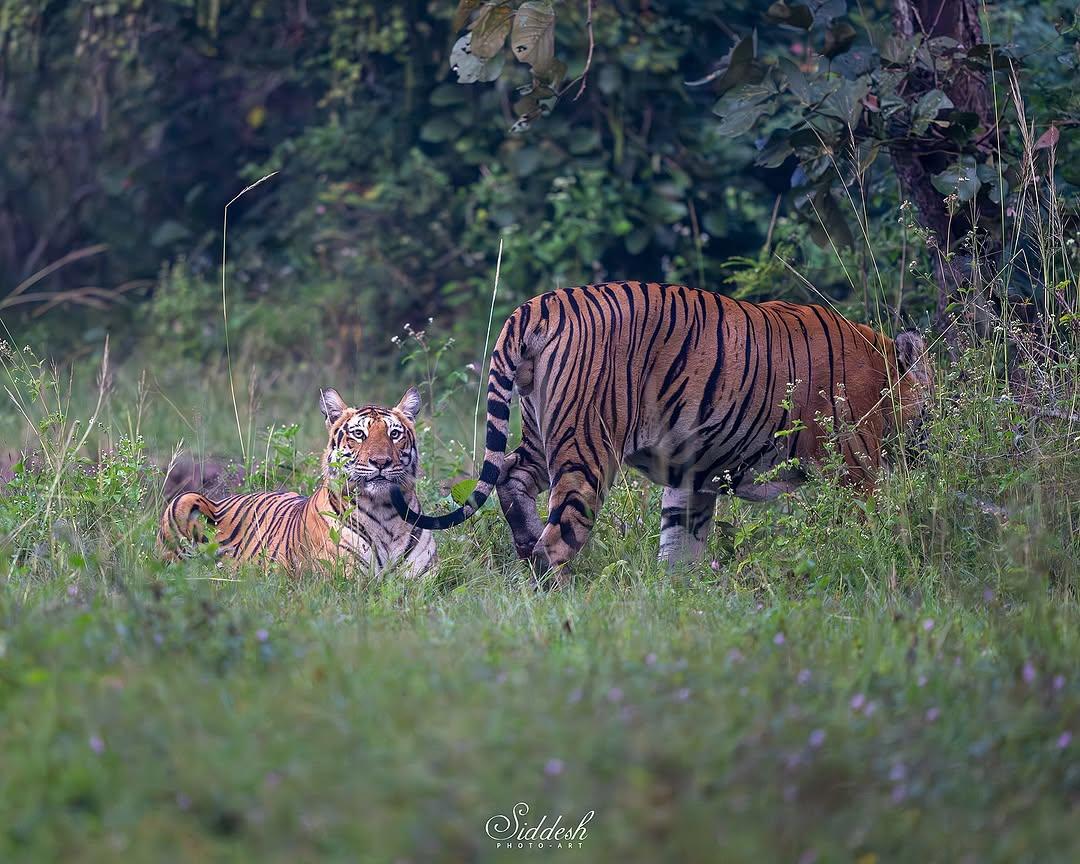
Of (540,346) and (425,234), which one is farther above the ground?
(540,346)

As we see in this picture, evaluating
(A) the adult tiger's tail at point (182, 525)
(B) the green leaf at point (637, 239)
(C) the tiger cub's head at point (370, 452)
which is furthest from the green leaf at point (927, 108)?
(B) the green leaf at point (637, 239)

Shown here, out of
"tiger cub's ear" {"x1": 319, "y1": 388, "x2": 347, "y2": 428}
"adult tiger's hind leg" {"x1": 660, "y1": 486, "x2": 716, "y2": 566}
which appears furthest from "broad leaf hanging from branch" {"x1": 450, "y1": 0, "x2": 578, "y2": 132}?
"adult tiger's hind leg" {"x1": 660, "y1": 486, "x2": 716, "y2": 566}

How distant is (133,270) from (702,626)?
9.50m

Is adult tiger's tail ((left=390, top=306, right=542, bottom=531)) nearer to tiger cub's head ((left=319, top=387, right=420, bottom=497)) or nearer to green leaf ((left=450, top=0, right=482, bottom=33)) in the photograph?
tiger cub's head ((left=319, top=387, right=420, bottom=497))

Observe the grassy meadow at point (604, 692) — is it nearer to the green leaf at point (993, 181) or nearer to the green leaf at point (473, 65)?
the green leaf at point (993, 181)

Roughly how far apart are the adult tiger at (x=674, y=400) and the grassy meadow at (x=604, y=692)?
0.34m

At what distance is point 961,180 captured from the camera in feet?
18.6

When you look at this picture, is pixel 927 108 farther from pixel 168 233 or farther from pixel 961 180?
pixel 168 233

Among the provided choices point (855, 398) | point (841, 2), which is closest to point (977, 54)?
point (841, 2)

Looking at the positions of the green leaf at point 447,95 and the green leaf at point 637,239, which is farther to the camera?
the green leaf at point 447,95

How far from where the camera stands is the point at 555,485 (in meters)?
5.20

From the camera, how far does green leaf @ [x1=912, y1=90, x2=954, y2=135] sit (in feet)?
18.7

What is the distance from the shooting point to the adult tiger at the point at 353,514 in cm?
499

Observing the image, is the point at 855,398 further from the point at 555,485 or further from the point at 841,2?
the point at 841,2
